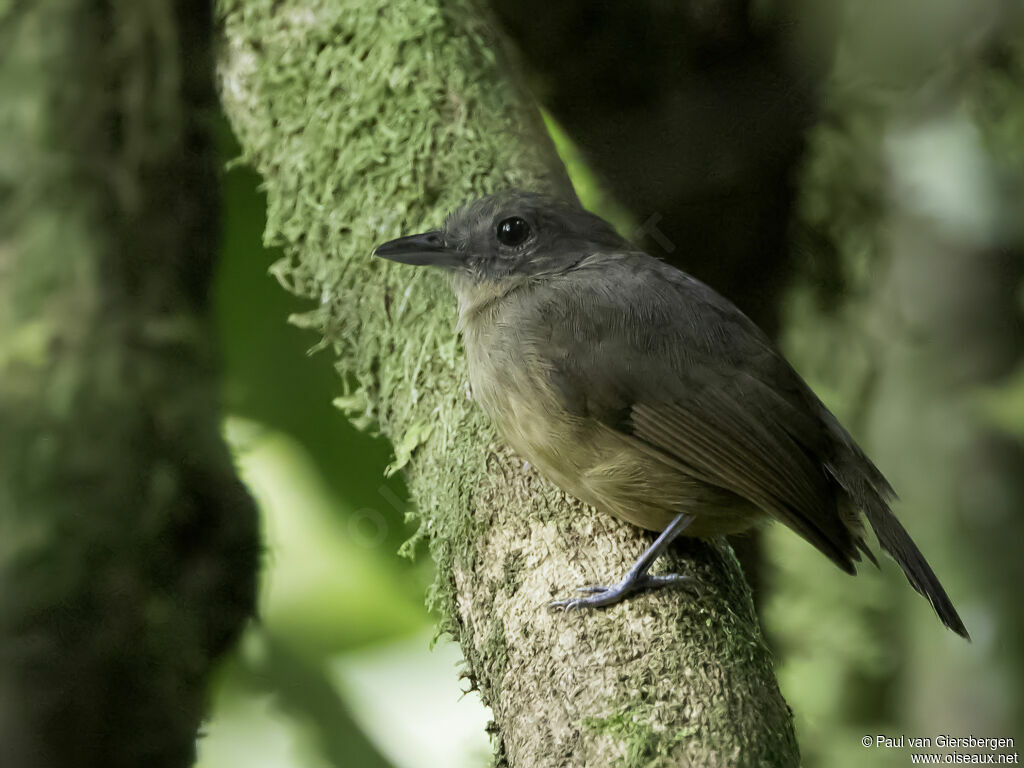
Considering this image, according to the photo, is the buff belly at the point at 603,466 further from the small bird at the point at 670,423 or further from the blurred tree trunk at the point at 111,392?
the blurred tree trunk at the point at 111,392

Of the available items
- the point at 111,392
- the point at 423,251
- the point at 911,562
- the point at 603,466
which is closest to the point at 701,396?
the point at 603,466

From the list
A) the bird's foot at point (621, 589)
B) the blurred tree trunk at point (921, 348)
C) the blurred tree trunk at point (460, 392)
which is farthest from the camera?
the blurred tree trunk at point (921, 348)

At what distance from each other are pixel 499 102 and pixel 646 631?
1196 mm

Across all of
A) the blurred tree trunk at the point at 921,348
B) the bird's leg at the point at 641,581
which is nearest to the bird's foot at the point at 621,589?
the bird's leg at the point at 641,581

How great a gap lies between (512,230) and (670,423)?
0.51 m

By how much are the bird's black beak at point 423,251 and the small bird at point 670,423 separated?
0.63 feet

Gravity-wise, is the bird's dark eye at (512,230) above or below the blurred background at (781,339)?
above

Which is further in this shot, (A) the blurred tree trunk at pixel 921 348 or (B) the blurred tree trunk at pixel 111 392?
(B) the blurred tree trunk at pixel 111 392

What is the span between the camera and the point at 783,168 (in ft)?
6.80

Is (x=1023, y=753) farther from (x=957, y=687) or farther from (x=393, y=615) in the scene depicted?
(x=393, y=615)

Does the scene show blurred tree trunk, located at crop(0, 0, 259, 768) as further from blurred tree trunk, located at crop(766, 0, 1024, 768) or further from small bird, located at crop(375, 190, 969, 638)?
blurred tree trunk, located at crop(766, 0, 1024, 768)

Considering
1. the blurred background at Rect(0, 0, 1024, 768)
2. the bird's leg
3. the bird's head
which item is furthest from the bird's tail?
the blurred background at Rect(0, 0, 1024, 768)

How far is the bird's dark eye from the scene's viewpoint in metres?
1.68

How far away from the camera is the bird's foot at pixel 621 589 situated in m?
1.33
